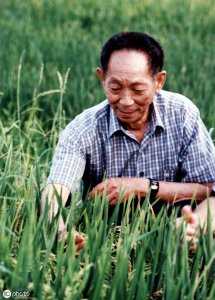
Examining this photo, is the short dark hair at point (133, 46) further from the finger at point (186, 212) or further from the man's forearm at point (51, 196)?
the finger at point (186, 212)

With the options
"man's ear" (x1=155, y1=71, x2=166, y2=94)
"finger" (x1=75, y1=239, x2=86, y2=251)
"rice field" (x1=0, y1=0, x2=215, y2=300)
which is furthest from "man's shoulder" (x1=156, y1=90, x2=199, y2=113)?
"finger" (x1=75, y1=239, x2=86, y2=251)

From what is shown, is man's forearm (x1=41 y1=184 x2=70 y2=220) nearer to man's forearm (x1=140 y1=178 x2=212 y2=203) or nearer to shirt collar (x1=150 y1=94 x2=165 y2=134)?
man's forearm (x1=140 y1=178 x2=212 y2=203)

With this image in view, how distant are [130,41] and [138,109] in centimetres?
23

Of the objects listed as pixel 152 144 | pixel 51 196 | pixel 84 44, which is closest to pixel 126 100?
pixel 152 144

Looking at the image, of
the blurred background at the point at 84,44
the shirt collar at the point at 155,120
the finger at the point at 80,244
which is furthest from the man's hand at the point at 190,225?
the blurred background at the point at 84,44

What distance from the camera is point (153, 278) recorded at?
185 cm

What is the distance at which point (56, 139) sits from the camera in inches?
137

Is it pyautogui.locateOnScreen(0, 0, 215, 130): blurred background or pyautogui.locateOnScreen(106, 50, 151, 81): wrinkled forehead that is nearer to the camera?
pyautogui.locateOnScreen(106, 50, 151, 81): wrinkled forehead

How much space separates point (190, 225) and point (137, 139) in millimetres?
623

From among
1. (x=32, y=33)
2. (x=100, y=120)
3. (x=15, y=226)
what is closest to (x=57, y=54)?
(x=32, y=33)

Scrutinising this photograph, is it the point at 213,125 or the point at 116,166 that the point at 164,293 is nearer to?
the point at 116,166

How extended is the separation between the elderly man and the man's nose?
12mm

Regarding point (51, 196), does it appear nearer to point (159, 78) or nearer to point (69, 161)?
point (69, 161)

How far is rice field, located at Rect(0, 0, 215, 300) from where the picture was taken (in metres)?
1.76
